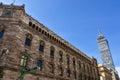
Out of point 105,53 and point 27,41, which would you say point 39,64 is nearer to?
point 27,41

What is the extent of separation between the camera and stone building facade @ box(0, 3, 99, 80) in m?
17.5

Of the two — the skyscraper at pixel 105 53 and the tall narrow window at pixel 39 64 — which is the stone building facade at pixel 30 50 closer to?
the tall narrow window at pixel 39 64

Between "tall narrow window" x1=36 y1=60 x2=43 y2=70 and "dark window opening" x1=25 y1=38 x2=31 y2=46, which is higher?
"dark window opening" x1=25 y1=38 x2=31 y2=46

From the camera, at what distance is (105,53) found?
111625 mm

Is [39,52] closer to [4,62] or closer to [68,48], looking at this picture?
[4,62]

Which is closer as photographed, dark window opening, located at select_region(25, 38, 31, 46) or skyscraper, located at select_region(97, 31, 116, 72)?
dark window opening, located at select_region(25, 38, 31, 46)

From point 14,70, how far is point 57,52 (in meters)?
10.6

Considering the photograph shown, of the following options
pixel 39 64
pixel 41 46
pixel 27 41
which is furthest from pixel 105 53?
pixel 27 41

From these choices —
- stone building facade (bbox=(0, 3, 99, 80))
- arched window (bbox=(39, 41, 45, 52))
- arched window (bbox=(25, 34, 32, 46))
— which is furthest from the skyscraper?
arched window (bbox=(25, 34, 32, 46))

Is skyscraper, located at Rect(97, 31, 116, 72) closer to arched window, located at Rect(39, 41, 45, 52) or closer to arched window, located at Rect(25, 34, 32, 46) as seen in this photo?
arched window, located at Rect(39, 41, 45, 52)

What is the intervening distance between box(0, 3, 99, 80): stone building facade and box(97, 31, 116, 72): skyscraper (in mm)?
83817

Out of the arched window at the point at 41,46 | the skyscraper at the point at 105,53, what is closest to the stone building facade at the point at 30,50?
the arched window at the point at 41,46

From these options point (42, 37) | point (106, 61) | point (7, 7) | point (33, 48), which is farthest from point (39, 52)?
point (106, 61)

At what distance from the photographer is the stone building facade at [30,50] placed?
57.4 feet
